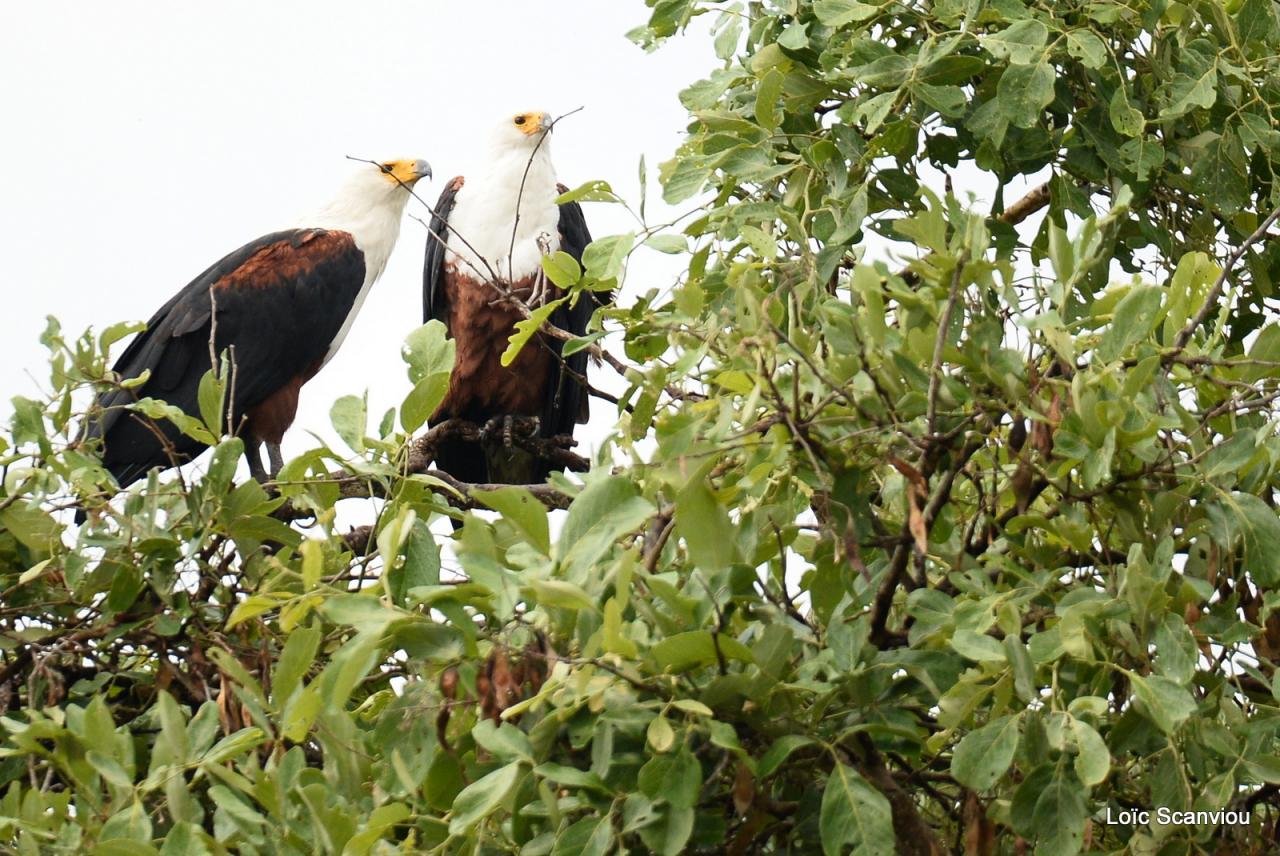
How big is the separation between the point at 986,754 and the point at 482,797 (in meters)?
0.49

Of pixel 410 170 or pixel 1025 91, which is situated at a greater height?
pixel 410 170

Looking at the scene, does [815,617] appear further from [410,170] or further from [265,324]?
[410,170]

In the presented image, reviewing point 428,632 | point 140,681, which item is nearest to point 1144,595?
point 428,632

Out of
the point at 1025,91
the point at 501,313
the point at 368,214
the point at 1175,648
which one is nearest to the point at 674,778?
the point at 1175,648

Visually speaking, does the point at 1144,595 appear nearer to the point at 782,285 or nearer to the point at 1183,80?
→ the point at 782,285

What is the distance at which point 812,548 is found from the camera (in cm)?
174

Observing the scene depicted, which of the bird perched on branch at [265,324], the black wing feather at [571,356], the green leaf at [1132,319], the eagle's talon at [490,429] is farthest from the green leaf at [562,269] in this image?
the eagle's talon at [490,429]

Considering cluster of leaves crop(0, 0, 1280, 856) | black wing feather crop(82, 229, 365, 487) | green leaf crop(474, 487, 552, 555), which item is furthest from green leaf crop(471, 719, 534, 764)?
black wing feather crop(82, 229, 365, 487)

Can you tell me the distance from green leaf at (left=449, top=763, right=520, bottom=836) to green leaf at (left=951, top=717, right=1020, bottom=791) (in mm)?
437

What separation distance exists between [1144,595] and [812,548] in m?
0.42

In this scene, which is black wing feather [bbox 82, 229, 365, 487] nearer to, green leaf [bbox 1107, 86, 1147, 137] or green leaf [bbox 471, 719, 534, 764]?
green leaf [bbox 1107, 86, 1147, 137]

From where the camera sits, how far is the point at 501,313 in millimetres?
5199

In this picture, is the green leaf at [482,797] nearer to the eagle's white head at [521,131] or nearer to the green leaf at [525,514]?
the green leaf at [525,514]

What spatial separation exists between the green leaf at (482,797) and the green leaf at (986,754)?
1.43ft
